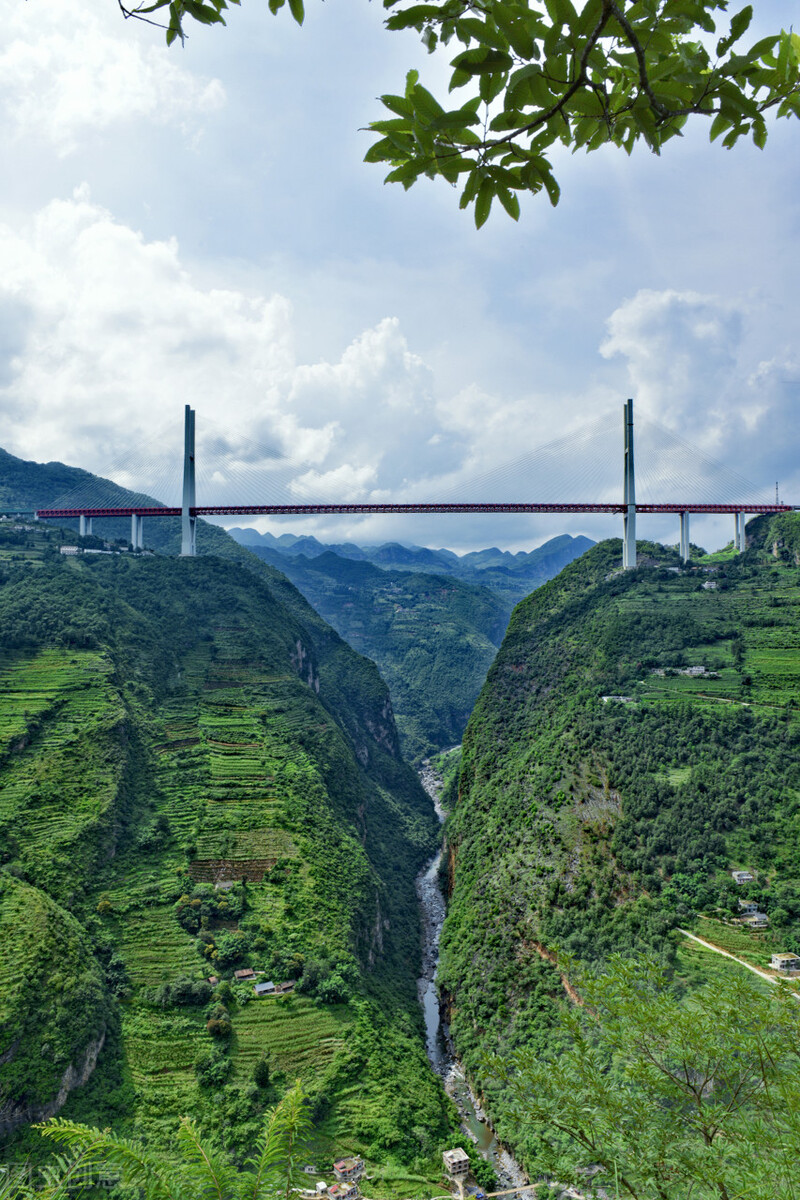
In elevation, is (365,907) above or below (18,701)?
below

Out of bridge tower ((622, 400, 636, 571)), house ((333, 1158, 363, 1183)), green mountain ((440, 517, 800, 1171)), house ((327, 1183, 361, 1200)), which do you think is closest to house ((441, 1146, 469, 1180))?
green mountain ((440, 517, 800, 1171))

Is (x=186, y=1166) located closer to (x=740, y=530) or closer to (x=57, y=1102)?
(x=57, y=1102)

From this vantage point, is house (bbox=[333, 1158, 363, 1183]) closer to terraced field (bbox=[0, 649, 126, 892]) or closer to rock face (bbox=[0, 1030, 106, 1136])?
rock face (bbox=[0, 1030, 106, 1136])

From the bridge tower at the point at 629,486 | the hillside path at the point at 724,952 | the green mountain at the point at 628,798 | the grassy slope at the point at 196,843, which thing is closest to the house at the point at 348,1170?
the grassy slope at the point at 196,843

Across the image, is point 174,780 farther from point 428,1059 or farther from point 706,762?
point 706,762

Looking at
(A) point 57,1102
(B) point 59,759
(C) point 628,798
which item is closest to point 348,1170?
(A) point 57,1102

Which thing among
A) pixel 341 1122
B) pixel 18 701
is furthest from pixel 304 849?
Result: pixel 18 701

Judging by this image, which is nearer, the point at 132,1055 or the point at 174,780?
the point at 132,1055
